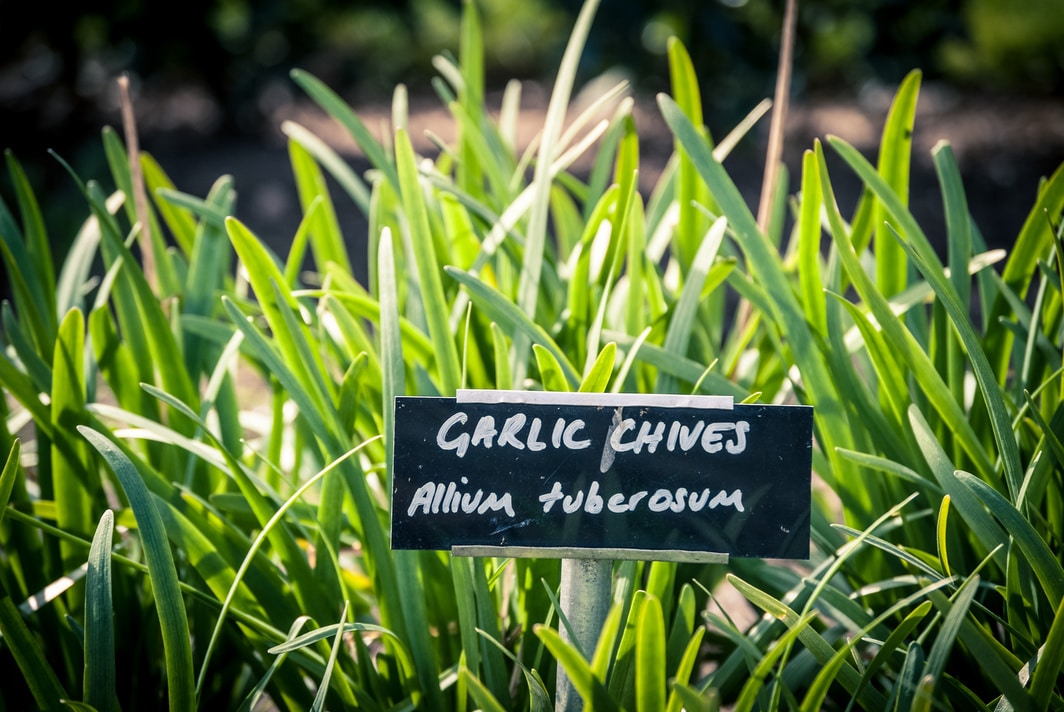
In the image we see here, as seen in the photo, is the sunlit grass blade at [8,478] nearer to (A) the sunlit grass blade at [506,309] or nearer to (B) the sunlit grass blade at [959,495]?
(A) the sunlit grass blade at [506,309]

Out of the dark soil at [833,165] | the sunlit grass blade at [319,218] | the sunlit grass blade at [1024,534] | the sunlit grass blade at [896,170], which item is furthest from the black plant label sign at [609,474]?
the dark soil at [833,165]

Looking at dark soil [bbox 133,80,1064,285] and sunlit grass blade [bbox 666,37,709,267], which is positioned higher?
dark soil [bbox 133,80,1064,285]

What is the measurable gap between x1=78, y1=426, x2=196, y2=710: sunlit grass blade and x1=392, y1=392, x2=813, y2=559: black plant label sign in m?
0.16

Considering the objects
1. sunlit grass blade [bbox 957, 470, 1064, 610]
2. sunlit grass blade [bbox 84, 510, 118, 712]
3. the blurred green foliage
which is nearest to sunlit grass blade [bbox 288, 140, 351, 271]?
sunlit grass blade [bbox 84, 510, 118, 712]

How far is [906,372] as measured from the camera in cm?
73

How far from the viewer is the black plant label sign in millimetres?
524

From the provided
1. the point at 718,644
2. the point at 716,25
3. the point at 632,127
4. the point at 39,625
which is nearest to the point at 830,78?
the point at 716,25

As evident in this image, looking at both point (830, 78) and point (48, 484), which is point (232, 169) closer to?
point (48, 484)

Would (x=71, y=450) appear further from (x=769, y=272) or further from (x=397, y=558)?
(x=769, y=272)

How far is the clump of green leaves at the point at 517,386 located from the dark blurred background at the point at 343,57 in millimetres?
1442

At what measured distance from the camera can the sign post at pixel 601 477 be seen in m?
0.52

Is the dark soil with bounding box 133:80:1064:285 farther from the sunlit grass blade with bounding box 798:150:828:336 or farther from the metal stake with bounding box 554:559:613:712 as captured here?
the metal stake with bounding box 554:559:613:712

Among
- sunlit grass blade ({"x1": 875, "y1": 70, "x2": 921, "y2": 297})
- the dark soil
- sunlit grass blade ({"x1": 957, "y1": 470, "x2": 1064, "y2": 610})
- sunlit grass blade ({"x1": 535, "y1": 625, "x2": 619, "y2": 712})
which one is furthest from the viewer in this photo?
the dark soil

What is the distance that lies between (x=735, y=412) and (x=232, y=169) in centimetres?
266
